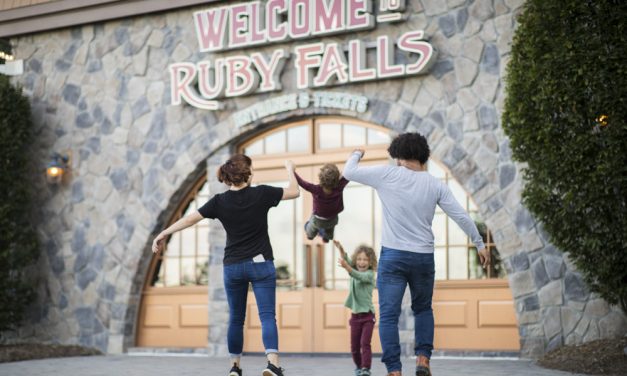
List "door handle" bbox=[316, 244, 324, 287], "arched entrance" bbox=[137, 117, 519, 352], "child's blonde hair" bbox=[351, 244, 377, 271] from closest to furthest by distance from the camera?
"child's blonde hair" bbox=[351, 244, 377, 271] < "arched entrance" bbox=[137, 117, 519, 352] < "door handle" bbox=[316, 244, 324, 287]

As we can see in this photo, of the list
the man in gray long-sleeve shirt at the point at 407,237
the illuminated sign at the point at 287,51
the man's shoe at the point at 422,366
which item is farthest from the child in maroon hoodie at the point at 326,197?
the illuminated sign at the point at 287,51

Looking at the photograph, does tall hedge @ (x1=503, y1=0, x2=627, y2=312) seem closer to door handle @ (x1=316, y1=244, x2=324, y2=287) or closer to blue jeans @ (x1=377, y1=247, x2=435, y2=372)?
blue jeans @ (x1=377, y1=247, x2=435, y2=372)

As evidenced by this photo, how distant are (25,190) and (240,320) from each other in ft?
24.2

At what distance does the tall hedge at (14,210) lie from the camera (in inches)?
543

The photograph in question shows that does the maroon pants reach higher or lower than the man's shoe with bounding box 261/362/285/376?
higher

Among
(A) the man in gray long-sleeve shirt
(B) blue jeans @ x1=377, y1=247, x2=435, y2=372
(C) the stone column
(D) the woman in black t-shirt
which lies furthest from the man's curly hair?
(C) the stone column

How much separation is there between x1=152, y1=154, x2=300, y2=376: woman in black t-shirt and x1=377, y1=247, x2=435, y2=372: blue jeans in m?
1.09

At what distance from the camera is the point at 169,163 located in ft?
44.8

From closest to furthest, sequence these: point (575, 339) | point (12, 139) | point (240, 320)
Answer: point (240, 320), point (575, 339), point (12, 139)

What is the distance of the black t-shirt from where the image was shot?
778cm

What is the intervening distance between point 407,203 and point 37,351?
25.0 feet

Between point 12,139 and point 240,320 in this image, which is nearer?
point 240,320

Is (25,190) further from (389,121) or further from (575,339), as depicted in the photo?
(575,339)

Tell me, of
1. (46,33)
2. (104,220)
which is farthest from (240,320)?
(46,33)
